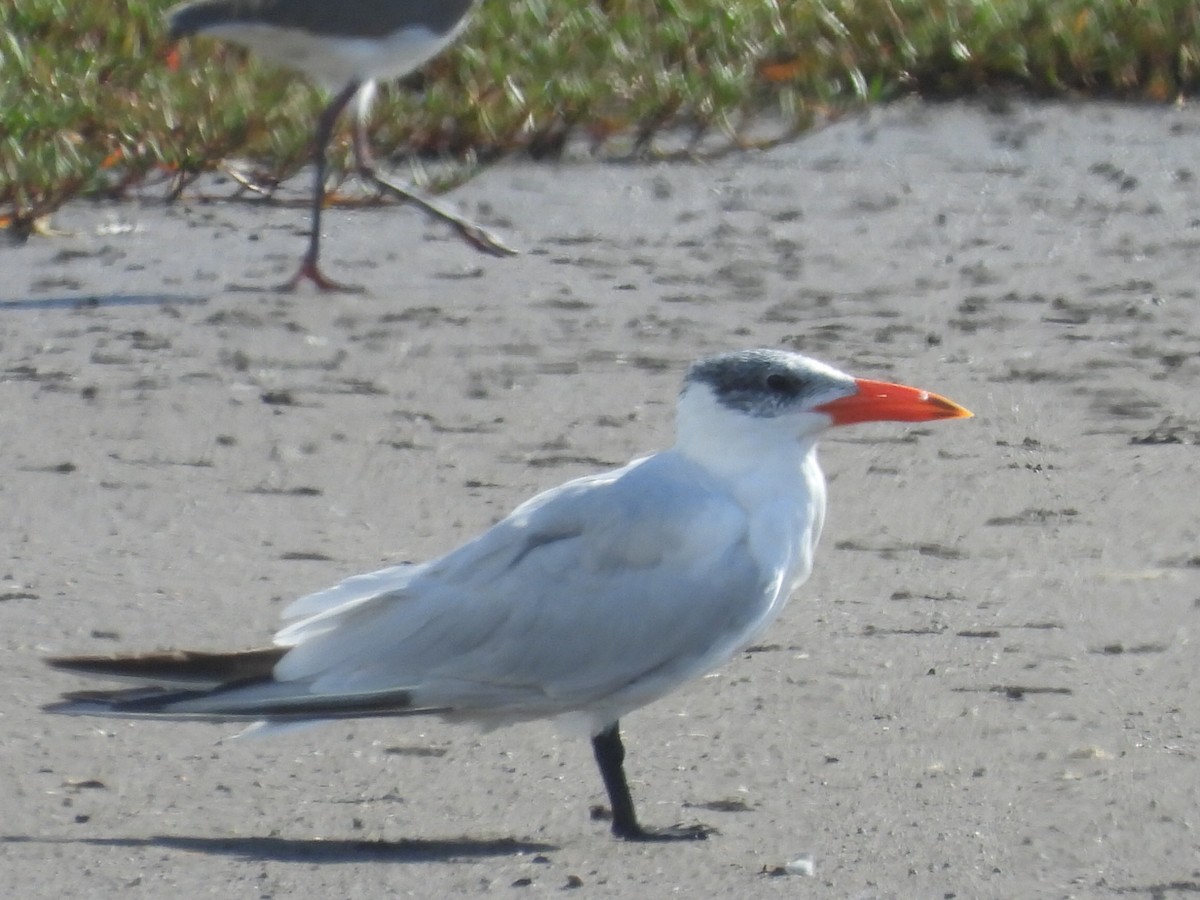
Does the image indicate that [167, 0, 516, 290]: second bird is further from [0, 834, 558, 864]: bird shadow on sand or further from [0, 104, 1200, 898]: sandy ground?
[0, 834, 558, 864]: bird shadow on sand

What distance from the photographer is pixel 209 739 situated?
4383 millimetres

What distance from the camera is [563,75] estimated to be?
382 inches

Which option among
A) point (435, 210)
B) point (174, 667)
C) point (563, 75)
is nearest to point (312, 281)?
point (435, 210)

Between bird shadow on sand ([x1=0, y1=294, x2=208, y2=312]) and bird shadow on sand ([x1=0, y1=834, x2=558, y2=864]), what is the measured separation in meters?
3.72

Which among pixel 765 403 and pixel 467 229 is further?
pixel 467 229

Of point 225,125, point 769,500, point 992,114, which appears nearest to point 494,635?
point 769,500

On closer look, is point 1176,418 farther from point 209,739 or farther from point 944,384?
point 209,739

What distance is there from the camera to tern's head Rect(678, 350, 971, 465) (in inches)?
166

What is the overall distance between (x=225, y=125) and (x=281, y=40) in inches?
29.3

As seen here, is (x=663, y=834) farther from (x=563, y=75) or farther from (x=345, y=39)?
(x=563, y=75)

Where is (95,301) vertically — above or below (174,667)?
below

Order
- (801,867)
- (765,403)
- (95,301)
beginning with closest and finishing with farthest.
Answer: (801,867) < (765,403) < (95,301)

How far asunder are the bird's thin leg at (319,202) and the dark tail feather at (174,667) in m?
3.73

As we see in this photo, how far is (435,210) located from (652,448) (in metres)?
2.06
